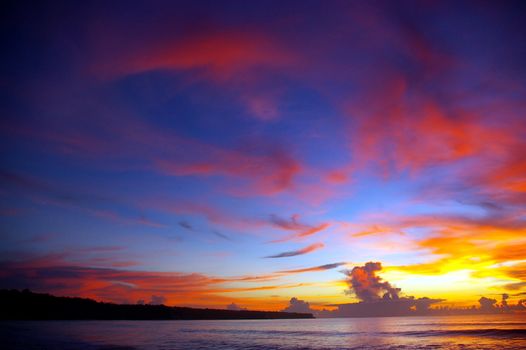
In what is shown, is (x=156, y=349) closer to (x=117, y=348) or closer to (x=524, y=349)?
(x=117, y=348)

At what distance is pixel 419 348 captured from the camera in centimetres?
6253

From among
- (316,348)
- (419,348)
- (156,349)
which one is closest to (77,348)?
(156,349)

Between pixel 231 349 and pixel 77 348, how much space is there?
23.5 meters

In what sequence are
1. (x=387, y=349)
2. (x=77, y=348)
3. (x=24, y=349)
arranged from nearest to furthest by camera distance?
(x=24, y=349) → (x=77, y=348) → (x=387, y=349)

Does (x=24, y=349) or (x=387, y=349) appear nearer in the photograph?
(x=24, y=349)

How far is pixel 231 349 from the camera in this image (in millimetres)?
60656

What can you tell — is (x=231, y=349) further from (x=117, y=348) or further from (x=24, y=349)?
(x=24, y=349)

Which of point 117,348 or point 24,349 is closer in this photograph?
point 24,349

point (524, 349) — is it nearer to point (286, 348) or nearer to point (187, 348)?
point (286, 348)

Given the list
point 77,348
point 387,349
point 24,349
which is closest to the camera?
point 24,349

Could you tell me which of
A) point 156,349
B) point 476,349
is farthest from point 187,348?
point 476,349

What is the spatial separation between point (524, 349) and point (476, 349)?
6634 millimetres

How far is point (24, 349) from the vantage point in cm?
5125

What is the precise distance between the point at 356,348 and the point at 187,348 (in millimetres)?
27806
